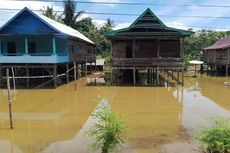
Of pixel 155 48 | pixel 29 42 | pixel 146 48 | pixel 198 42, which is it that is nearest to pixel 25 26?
pixel 29 42

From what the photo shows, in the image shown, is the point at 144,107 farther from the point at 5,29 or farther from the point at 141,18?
the point at 5,29

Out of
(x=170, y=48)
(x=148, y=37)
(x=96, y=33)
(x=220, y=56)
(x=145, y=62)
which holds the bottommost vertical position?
(x=145, y=62)

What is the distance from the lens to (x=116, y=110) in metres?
16.9

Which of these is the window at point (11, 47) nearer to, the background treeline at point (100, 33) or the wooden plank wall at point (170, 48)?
the wooden plank wall at point (170, 48)

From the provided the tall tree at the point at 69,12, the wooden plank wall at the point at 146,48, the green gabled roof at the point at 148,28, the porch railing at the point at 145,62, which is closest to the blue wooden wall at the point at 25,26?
the green gabled roof at the point at 148,28

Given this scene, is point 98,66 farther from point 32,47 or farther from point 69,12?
point 32,47

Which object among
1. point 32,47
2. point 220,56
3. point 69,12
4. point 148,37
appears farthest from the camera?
point 69,12

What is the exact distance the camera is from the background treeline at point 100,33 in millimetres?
52531

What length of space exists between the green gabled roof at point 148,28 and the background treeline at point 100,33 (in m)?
22.2

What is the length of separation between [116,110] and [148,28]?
11338 mm

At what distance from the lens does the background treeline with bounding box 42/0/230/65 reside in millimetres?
52531

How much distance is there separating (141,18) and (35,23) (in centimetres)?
817

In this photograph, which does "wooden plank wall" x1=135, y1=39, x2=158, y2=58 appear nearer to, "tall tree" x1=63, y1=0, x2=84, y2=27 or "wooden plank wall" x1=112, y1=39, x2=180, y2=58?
"wooden plank wall" x1=112, y1=39, x2=180, y2=58

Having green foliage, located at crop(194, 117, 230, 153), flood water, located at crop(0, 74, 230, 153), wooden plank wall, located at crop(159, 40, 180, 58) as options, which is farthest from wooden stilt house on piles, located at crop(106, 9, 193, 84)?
green foliage, located at crop(194, 117, 230, 153)
